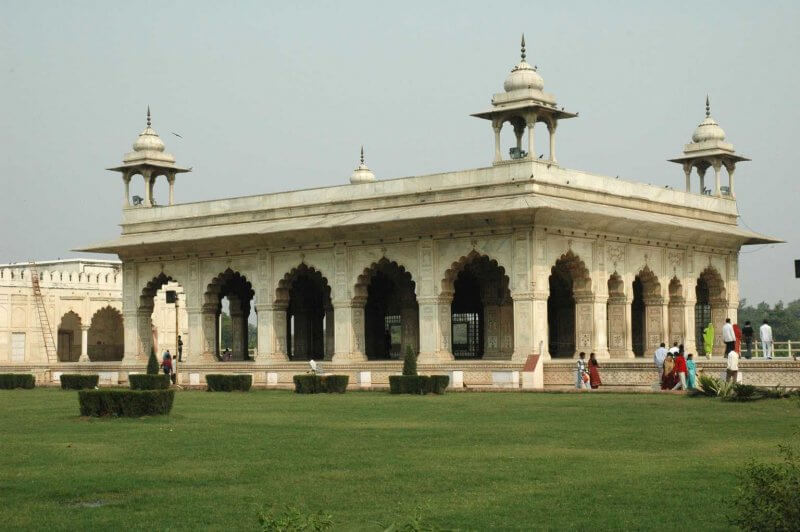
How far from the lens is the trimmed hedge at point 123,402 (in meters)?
18.0

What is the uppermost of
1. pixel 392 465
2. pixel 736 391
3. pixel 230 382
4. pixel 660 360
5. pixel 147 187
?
pixel 147 187

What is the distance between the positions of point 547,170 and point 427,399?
345 inches

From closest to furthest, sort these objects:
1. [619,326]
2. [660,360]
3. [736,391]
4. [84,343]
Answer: [736,391] < [660,360] < [619,326] < [84,343]

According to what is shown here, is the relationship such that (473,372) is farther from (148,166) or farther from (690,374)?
(148,166)

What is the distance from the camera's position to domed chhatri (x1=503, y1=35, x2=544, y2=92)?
30.6 metres

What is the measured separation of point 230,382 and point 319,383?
9.23 ft

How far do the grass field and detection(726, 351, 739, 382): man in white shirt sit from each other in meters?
3.45

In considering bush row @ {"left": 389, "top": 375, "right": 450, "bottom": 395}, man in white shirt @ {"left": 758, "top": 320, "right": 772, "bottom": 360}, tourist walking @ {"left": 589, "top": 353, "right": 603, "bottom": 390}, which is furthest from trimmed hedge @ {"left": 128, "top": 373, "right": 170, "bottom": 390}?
man in white shirt @ {"left": 758, "top": 320, "right": 772, "bottom": 360}

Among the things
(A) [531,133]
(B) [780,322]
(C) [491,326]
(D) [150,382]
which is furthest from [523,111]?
(B) [780,322]

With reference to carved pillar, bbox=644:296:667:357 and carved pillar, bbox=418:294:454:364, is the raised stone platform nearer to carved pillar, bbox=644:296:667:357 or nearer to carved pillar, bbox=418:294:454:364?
carved pillar, bbox=418:294:454:364

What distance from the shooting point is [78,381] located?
30547 millimetres

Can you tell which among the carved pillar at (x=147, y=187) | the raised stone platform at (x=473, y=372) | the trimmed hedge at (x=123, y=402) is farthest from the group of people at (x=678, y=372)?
the carved pillar at (x=147, y=187)

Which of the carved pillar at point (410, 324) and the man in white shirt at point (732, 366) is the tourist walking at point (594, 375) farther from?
the carved pillar at point (410, 324)

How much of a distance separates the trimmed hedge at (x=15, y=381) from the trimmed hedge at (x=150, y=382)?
537 cm
